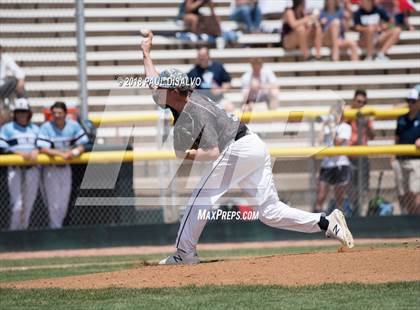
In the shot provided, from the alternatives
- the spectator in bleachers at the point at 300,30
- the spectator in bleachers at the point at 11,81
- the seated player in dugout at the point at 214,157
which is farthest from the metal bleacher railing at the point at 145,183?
the seated player in dugout at the point at 214,157

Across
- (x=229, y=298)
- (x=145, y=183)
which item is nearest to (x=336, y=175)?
(x=145, y=183)

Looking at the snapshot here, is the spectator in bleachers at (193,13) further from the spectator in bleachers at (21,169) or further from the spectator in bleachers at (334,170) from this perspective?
the spectator in bleachers at (21,169)

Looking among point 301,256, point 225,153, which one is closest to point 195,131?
point 225,153

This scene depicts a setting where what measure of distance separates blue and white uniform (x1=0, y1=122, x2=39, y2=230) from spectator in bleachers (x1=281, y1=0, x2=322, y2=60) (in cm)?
600

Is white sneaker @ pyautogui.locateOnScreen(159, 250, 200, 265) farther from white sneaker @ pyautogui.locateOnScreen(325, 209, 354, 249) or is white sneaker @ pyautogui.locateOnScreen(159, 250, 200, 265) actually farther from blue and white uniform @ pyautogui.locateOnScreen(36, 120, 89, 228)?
blue and white uniform @ pyautogui.locateOnScreen(36, 120, 89, 228)

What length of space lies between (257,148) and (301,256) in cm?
115

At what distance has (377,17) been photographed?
18844 millimetres

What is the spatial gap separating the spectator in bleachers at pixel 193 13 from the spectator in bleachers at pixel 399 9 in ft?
11.9

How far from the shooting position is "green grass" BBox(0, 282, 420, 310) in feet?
24.8

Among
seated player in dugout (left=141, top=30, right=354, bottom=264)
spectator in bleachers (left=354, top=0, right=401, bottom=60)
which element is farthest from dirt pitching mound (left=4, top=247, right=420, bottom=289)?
spectator in bleachers (left=354, top=0, right=401, bottom=60)

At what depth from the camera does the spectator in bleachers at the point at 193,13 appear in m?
17.9

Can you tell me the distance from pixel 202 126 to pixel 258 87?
7.09m

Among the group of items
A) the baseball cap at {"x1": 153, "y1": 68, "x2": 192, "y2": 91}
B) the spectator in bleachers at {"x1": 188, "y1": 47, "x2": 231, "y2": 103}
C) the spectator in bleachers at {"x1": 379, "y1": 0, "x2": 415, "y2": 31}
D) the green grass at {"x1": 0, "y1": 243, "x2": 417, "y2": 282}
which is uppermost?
the baseball cap at {"x1": 153, "y1": 68, "x2": 192, "y2": 91}

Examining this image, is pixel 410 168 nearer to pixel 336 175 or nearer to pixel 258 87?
pixel 336 175
